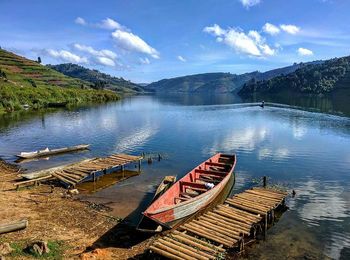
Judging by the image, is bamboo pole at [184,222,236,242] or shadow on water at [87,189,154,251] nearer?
bamboo pole at [184,222,236,242]

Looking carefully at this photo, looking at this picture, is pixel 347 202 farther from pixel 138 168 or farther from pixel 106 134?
pixel 106 134

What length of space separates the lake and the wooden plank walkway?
141 cm

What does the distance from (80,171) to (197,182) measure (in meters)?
13.8

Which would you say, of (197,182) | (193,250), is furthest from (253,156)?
(193,250)

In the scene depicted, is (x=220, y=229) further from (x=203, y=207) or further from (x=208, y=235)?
(x=203, y=207)

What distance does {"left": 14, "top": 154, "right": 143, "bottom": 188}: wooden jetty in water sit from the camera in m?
35.2

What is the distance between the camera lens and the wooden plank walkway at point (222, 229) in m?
19.9

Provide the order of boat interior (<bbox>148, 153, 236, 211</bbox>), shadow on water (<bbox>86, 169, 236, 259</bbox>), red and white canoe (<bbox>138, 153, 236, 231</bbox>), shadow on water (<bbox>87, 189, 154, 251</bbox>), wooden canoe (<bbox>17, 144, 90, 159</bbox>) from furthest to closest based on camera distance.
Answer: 1. wooden canoe (<bbox>17, 144, 90, 159</bbox>)
2. boat interior (<bbox>148, 153, 236, 211</bbox>)
3. red and white canoe (<bbox>138, 153, 236, 231</bbox>)
4. shadow on water (<bbox>87, 189, 154, 251</bbox>)
5. shadow on water (<bbox>86, 169, 236, 259</bbox>)

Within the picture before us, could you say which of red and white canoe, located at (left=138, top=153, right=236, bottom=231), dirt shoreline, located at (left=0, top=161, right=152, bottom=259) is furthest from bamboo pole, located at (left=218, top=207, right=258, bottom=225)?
dirt shoreline, located at (left=0, top=161, right=152, bottom=259)

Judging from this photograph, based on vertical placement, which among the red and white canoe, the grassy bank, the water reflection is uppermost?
the grassy bank

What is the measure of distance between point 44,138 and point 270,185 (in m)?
45.9

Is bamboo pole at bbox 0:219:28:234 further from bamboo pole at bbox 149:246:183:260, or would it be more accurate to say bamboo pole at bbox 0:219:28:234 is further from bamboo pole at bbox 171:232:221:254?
bamboo pole at bbox 171:232:221:254

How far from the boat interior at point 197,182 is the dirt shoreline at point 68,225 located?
130 inches

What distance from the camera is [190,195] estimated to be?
29.7m
